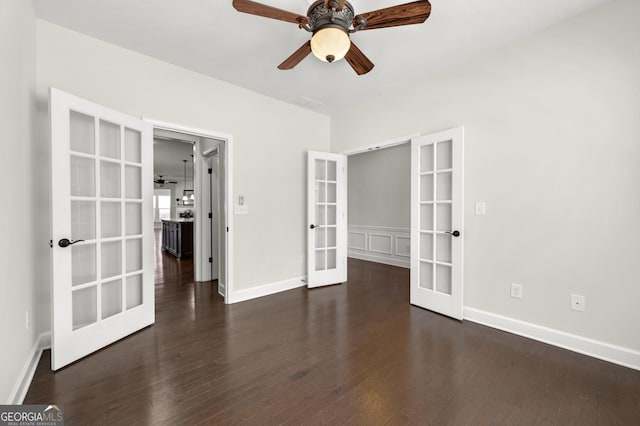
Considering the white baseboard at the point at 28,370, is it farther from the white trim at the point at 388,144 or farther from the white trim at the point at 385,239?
the white trim at the point at 385,239

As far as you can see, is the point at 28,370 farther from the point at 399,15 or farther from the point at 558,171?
the point at 558,171

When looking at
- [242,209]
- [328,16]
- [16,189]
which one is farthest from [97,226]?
[328,16]

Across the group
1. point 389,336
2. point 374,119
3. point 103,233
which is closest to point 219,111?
point 103,233

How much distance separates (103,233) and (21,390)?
121 cm

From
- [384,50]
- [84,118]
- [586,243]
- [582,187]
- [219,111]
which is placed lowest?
[586,243]

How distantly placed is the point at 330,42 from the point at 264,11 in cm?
47

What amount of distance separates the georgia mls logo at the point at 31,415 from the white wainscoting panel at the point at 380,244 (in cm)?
526

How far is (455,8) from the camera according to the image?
221cm

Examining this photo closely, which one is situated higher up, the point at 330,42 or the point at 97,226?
the point at 330,42

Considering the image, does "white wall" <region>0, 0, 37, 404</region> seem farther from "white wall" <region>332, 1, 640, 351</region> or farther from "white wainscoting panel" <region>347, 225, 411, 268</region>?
"white wainscoting panel" <region>347, 225, 411, 268</region>

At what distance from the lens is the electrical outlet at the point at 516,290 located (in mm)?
2705

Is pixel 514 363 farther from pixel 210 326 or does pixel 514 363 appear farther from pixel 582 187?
pixel 210 326

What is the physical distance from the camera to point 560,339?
2.45m

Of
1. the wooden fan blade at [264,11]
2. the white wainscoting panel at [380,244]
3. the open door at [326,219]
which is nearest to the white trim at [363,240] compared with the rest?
the white wainscoting panel at [380,244]
